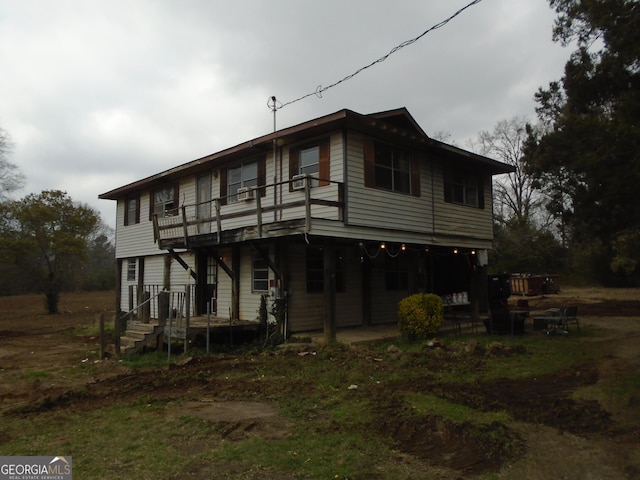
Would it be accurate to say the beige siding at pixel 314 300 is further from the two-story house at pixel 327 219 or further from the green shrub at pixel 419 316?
the green shrub at pixel 419 316

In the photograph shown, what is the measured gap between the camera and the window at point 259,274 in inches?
535

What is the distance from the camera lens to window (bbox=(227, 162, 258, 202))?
46.7 ft

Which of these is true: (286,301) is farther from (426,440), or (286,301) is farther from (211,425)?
(426,440)

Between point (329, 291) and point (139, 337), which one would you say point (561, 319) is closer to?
point (329, 291)

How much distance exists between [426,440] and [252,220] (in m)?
9.28

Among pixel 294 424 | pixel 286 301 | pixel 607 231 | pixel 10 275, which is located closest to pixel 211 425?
pixel 294 424

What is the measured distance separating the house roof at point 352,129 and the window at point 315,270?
126 inches

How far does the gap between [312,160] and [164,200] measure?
25.7 ft

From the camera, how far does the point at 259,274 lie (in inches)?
544

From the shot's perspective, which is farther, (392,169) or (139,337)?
(392,169)

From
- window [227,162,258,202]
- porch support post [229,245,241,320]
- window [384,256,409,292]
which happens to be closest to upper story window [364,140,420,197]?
window [384,256,409,292]

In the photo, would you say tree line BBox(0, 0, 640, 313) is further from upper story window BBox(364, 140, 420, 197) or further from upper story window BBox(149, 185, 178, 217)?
upper story window BBox(149, 185, 178, 217)

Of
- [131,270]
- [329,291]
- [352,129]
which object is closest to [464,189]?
[352,129]

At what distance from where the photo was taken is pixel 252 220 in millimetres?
13562
